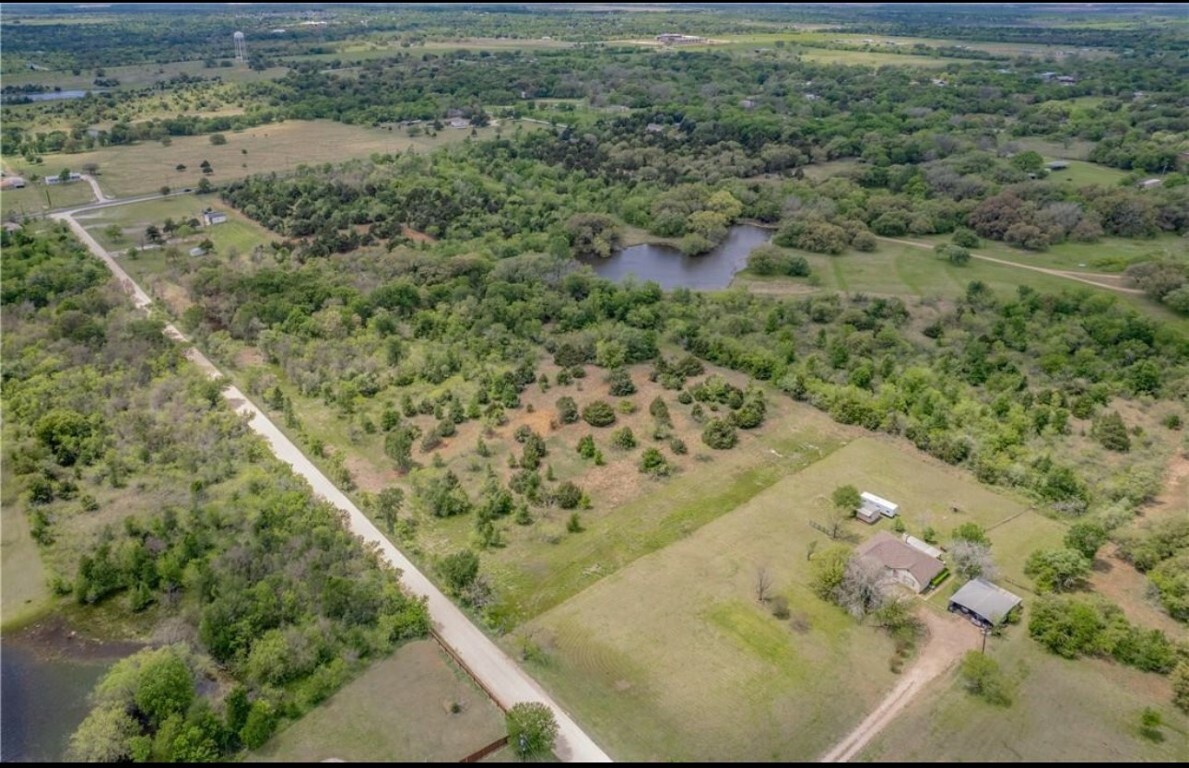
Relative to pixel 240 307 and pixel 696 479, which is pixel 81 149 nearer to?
pixel 240 307

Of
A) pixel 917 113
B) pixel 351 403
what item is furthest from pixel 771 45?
pixel 351 403

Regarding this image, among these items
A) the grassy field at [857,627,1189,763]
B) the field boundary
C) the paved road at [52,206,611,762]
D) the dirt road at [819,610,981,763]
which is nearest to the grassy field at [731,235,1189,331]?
the dirt road at [819,610,981,763]

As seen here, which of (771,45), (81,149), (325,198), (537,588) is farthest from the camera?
(771,45)

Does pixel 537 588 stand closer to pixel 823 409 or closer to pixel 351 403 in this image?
pixel 351 403

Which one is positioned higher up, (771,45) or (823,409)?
(771,45)

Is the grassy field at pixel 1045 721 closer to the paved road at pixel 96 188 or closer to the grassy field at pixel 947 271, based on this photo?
the grassy field at pixel 947 271

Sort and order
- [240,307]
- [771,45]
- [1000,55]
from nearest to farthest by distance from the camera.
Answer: [240,307]
[1000,55]
[771,45]

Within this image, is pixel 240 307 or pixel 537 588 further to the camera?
pixel 240 307
